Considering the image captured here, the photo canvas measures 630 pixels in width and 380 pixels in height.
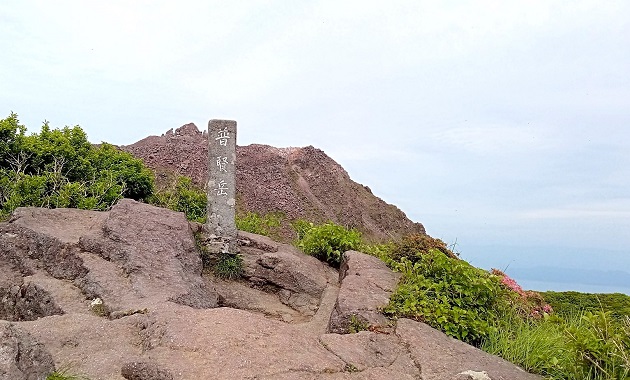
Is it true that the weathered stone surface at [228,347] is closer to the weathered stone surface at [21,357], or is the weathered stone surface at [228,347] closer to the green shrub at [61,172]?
the weathered stone surface at [21,357]

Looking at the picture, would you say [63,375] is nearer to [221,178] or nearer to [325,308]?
[325,308]

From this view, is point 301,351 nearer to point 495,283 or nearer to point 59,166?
point 495,283

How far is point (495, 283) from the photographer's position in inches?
318

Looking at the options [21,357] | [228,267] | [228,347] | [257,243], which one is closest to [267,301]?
[228,267]

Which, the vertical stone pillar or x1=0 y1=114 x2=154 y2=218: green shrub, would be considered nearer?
the vertical stone pillar

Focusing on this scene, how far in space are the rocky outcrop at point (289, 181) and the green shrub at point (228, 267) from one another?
13582mm

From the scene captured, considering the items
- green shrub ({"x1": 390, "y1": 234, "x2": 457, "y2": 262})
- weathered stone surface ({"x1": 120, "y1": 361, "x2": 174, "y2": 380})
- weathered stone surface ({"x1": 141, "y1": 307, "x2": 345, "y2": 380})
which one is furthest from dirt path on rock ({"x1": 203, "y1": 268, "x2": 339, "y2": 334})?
weathered stone surface ({"x1": 120, "y1": 361, "x2": 174, "y2": 380})

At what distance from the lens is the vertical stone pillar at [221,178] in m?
10.2

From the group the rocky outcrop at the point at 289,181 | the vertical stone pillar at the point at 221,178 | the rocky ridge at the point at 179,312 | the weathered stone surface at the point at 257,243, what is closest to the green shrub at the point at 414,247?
the rocky ridge at the point at 179,312

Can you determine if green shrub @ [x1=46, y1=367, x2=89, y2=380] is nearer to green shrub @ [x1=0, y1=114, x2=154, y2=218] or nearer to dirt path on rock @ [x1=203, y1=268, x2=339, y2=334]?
dirt path on rock @ [x1=203, y1=268, x2=339, y2=334]

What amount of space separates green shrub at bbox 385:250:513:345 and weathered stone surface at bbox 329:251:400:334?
212mm

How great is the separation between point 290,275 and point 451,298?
10.6 feet

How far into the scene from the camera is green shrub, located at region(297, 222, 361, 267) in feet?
36.2

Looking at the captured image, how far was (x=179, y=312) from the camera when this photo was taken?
6.02m
